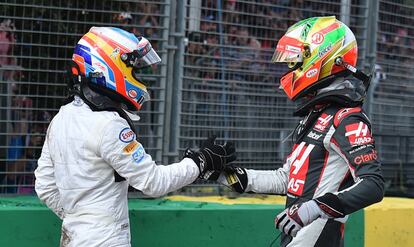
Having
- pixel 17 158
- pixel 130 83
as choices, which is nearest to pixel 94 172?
pixel 130 83

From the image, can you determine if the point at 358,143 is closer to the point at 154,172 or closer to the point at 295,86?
the point at 295,86

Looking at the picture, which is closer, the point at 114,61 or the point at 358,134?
the point at 358,134

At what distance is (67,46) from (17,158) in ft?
3.22

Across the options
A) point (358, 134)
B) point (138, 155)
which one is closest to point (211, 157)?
point (138, 155)

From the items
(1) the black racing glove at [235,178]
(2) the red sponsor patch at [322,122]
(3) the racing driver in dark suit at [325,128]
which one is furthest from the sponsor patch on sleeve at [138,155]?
(2) the red sponsor patch at [322,122]

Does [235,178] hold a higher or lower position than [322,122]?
lower

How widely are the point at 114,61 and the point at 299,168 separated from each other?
122 cm

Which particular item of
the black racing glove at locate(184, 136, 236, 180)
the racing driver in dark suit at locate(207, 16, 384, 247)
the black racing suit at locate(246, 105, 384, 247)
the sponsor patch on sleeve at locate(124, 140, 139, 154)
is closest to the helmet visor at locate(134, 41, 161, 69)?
the sponsor patch on sleeve at locate(124, 140, 139, 154)

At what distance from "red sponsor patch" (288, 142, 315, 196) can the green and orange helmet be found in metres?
0.31

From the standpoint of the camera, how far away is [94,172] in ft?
12.9

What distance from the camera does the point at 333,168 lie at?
3750 mm

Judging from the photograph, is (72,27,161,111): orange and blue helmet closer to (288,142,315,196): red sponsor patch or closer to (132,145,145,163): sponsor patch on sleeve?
(132,145,145,163): sponsor patch on sleeve

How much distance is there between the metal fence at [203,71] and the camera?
5488 millimetres

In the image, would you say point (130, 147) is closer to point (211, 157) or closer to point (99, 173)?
point (99, 173)
